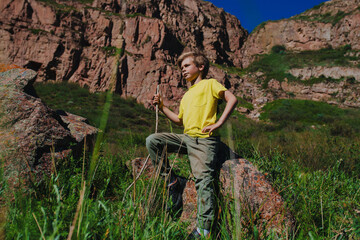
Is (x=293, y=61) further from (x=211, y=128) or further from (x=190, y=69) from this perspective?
(x=211, y=128)

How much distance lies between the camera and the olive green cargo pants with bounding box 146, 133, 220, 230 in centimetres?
176

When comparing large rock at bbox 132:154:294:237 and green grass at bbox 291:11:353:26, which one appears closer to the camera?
large rock at bbox 132:154:294:237

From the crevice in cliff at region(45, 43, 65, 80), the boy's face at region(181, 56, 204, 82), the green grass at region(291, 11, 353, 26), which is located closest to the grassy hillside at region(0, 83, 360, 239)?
the boy's face at region(181, 56, 204, 82)

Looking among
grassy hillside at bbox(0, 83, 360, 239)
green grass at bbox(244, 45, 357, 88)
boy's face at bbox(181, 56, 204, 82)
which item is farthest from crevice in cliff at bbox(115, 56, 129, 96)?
boy's face at bbox(181, 56, 204, 82)

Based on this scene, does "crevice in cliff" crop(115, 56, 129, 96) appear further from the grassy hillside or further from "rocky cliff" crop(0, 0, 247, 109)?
the grassy hillside

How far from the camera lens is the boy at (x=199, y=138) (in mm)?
1879

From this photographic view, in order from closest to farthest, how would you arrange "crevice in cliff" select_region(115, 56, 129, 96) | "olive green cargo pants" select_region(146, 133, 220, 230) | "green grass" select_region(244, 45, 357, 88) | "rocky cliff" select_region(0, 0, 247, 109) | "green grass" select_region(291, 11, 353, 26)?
"olive green cargo pants" select_region(146, 133, 220, 230) → "rocky cliff" select_region(0, 0, 247, 109) → "crevice in cliff" select_region(115, 56, 129, 96) → "green grass" select_region(244, 45, 357, 88) → "green grass" select_region(291, 11, 353, 26)

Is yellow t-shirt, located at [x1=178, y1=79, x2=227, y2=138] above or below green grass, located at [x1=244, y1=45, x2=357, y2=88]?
below

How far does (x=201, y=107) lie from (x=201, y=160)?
624 mm

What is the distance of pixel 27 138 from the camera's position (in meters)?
2.11

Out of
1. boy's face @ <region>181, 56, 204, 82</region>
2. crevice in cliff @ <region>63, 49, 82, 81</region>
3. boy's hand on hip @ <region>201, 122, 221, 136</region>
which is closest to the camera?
boy's hand on hip @ <region>201, 122, 221, 136</region>

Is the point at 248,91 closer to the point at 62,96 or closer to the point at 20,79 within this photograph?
the point at 62,96

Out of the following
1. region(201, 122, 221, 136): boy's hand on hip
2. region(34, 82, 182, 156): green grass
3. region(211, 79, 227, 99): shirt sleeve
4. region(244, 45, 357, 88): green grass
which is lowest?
region(34, 82, 182, 156): green grass

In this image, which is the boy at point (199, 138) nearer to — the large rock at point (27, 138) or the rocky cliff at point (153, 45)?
the large rock at point (27, 138)
